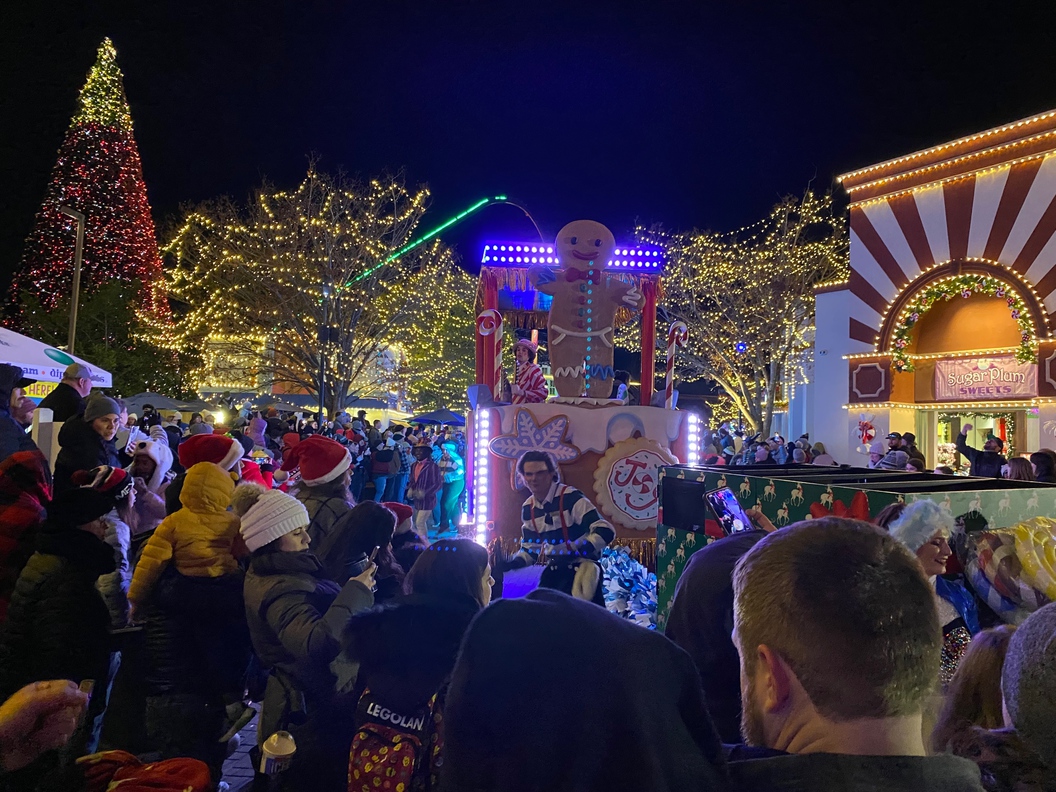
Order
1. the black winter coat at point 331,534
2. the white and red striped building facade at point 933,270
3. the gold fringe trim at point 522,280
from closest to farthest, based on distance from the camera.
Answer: the black winter coat at point 331,534 → the gold fringe trim at point 522,280 → the white and red striped building facade at point 933,270

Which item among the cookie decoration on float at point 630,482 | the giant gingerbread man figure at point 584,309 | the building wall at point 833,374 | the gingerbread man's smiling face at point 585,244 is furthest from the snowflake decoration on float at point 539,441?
the building wall at point 833,374

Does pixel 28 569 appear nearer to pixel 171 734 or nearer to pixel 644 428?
pixel 171 734

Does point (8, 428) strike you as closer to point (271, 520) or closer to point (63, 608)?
point (63, 608)

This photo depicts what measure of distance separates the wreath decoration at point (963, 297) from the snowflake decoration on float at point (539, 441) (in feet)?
39.8

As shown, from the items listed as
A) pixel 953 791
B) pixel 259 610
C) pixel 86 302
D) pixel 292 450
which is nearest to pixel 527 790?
pixel 953 791

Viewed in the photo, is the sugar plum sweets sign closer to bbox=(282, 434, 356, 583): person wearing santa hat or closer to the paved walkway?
bbox=(282, 434, 356, 583): person wearing santa hat

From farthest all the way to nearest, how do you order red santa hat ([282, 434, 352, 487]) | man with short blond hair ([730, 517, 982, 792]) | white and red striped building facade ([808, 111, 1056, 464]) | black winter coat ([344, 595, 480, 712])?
white and red striped building facade ([808, 111, 1056, 464]), red santa hat ([282, 434, 352, 487]), black winter coat ([344, 595, 480, 712]), man with short blond hair ([730, 517, 982, 792])

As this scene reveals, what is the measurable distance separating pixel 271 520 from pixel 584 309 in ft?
18.7

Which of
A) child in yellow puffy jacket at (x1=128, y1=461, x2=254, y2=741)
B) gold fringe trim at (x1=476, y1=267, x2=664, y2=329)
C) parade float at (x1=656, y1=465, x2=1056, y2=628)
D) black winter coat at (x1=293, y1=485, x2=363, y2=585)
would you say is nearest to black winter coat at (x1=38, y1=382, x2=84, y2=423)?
black winter coat at (x1=293, y1=485, x2=363, y2=585)

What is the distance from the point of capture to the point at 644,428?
23.7ft

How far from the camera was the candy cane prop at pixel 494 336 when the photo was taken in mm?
8477

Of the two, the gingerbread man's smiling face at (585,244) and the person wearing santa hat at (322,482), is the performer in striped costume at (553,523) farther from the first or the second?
the gingerbread man's smiling face at (585,244)

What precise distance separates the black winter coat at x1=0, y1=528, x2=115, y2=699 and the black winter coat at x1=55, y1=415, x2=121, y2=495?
178 cm

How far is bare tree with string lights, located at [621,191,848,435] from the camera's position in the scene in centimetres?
2264
